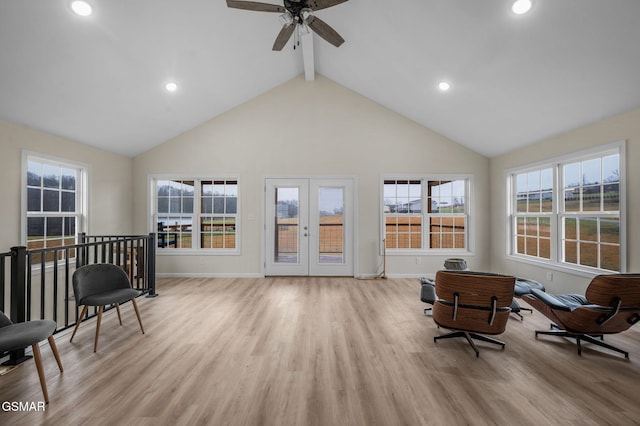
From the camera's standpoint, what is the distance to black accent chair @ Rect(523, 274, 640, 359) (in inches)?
90.0

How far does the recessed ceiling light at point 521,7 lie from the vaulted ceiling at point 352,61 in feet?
0.15

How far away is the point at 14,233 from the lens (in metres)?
3.61

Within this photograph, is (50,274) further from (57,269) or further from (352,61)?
(352,61)

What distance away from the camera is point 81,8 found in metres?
2.68

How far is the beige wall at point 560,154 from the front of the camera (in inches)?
124

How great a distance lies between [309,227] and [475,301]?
365cm

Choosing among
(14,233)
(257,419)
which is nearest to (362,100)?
(257,419)

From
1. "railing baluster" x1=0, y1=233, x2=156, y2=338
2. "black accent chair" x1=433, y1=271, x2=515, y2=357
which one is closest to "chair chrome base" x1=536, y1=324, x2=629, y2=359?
"black accent chair" x1=433, y1=271, x2=515, y2=357

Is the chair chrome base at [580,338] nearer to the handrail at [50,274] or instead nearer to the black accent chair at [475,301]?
the black accent chair at [475,301]

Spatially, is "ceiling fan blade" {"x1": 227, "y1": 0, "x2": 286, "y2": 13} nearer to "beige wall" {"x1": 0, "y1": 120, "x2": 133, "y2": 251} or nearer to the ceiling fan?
the ceiling fan

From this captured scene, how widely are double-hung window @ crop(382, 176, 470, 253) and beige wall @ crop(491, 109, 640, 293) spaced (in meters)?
0.56

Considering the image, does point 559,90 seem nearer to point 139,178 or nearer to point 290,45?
point 290,45

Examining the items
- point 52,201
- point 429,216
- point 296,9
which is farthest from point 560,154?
point 52,201

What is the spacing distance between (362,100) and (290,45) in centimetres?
179
